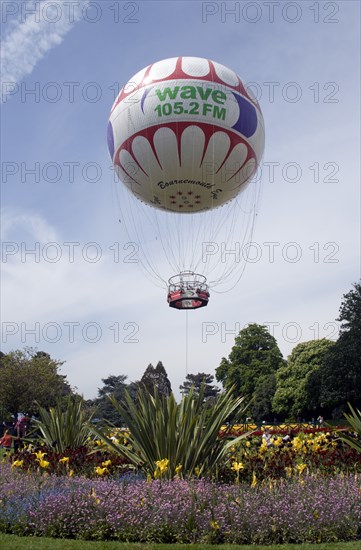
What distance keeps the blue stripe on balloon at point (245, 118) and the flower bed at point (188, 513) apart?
1508cm

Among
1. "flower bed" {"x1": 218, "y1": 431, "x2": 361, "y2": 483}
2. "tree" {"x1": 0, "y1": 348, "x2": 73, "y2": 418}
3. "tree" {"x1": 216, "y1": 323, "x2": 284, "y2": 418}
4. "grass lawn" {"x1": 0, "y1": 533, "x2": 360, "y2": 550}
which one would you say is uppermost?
"tree" {"x1": 216, "y1": 323, "x2": 284, "y2": 418}

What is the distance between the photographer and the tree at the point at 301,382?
54031mm

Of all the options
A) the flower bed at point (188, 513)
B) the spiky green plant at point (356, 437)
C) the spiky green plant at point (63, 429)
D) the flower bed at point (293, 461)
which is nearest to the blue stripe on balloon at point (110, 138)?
the spiky green plant at point (63, 429)

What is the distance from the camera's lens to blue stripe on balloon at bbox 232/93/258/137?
20.5 meters

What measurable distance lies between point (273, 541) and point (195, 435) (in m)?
2.28

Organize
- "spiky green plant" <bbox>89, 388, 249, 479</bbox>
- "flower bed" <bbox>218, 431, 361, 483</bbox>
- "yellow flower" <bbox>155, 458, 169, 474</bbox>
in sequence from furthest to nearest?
"flower bed" <bbox>218, 431, 361, 483</bbox> < "spiky green plant" <bbox>89, 388, 249, 479</bbox> < "yellow flower" <bbox>155, 458, 169, 474</bbox>

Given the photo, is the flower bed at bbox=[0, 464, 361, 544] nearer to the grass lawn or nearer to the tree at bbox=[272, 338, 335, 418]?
the grass lawn

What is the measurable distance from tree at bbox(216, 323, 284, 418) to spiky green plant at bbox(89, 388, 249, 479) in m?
59.2

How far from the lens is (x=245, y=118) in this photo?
20.8 metres

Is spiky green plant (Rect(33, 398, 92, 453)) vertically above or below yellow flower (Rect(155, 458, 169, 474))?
above

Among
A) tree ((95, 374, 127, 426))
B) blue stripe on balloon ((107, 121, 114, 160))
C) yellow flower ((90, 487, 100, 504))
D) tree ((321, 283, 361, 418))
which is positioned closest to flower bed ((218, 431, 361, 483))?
yellow flower ((90, 487, 100, 504))

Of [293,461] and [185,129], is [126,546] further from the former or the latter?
[185,129]

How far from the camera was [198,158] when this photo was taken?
20422 mm

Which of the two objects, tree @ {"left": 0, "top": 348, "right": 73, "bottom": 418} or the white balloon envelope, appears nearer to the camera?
the white balloon envelope
